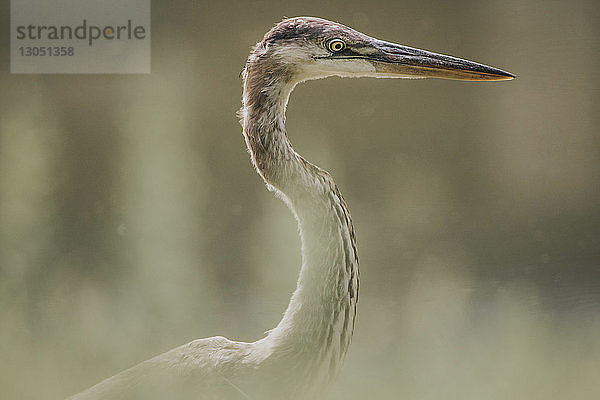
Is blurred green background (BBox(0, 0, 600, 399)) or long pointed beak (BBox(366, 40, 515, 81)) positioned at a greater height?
long pointed beak (BBox(366, 40, 515, 81))

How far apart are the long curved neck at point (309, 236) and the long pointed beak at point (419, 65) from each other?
19cm

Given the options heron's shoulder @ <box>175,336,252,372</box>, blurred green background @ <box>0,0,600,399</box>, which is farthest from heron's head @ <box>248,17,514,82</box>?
heron's shoulder @ <box>175,336,252,372</box>

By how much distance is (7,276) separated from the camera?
1667 mm

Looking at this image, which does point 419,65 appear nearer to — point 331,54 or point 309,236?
point 331,54

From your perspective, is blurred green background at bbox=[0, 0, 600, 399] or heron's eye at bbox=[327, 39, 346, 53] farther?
blurred green background at bbox=[0, 0, 600, 399]

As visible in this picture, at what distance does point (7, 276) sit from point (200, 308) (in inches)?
20.2

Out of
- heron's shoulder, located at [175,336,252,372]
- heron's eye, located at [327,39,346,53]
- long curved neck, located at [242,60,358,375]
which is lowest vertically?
heron's shoulder, located at [175,336,252,372]

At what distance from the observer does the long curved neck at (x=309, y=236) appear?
48.4 inches

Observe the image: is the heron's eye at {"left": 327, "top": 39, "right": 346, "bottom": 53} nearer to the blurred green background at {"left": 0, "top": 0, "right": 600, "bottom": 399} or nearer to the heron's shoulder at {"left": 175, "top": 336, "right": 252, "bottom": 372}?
the blurred green background at {"left": 0, "top": 0, "right": 600, "bottom": 399}

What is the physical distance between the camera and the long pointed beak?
1.26 meters

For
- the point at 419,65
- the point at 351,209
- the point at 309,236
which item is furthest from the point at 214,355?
the point at 419,65

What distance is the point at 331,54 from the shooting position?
1259mm

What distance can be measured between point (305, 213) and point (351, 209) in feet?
1.63

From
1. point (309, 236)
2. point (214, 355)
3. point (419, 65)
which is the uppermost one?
point (419, 65)
